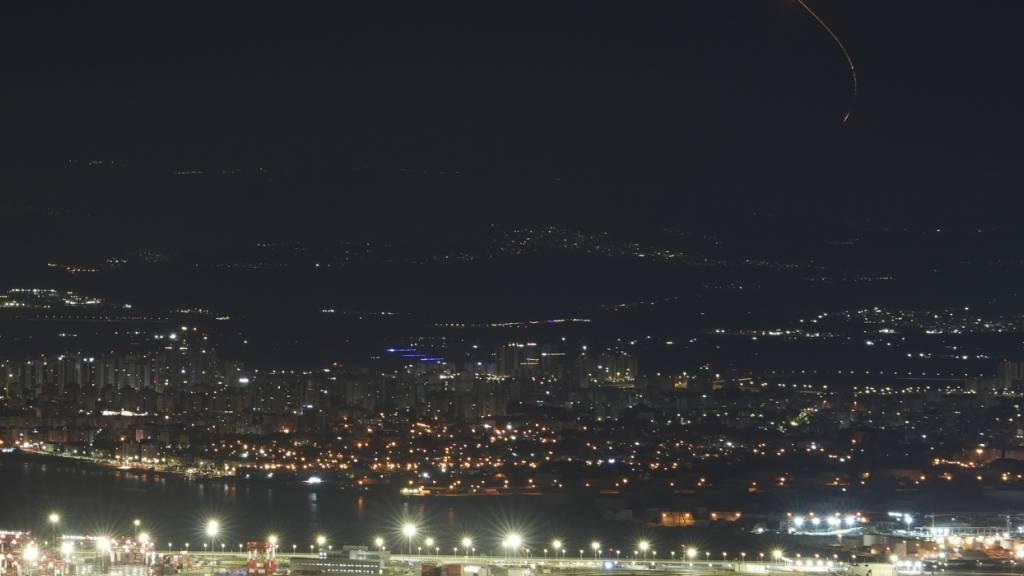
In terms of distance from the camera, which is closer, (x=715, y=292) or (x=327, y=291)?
(x=327, y=291)

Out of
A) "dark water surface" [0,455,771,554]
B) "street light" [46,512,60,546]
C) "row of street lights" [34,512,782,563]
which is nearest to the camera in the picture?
"row of street lights" [34,512,782,563]

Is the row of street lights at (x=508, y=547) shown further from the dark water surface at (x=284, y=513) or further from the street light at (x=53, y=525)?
the dark water surface at (x=284, y=513)

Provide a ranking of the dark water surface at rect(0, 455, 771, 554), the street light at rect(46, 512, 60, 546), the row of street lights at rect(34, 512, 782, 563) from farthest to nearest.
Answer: the dark water surface at rect(0, 455, 771, 554)
the street light at rect(46, 512, 60, 546)
the row of street lights at rect(34, 512, 782, 563)

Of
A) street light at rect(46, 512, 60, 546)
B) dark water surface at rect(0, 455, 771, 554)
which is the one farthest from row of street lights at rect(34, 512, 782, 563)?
dark water surface at rect(0, 455, 771, 554)

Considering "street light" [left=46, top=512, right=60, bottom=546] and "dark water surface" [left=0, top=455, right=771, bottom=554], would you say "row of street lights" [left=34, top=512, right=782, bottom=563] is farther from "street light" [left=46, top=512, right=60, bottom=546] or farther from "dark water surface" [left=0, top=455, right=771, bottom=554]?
"dark water surface" [left=0, top=455, right=771, bottom=554]

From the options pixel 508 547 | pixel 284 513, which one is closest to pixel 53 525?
pixel 284 513

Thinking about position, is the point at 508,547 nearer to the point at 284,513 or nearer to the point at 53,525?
the point at 53,525

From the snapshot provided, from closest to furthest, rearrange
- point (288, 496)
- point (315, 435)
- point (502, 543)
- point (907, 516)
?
point (502, 543) < point (907, 516) < point (288, 496) < point (315, 435)

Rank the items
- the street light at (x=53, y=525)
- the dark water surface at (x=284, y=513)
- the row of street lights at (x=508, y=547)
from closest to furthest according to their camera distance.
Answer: the row of street lights at (x=508, y=547), the street light at (x=53, y=525), the dark water surface at (x=284, y=513)

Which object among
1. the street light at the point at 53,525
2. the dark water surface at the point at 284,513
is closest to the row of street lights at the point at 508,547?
the street light at the point at 53,525

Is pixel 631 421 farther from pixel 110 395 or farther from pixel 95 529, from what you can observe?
pixel 95 529

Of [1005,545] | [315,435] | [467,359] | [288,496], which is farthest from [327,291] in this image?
[1005,545]
